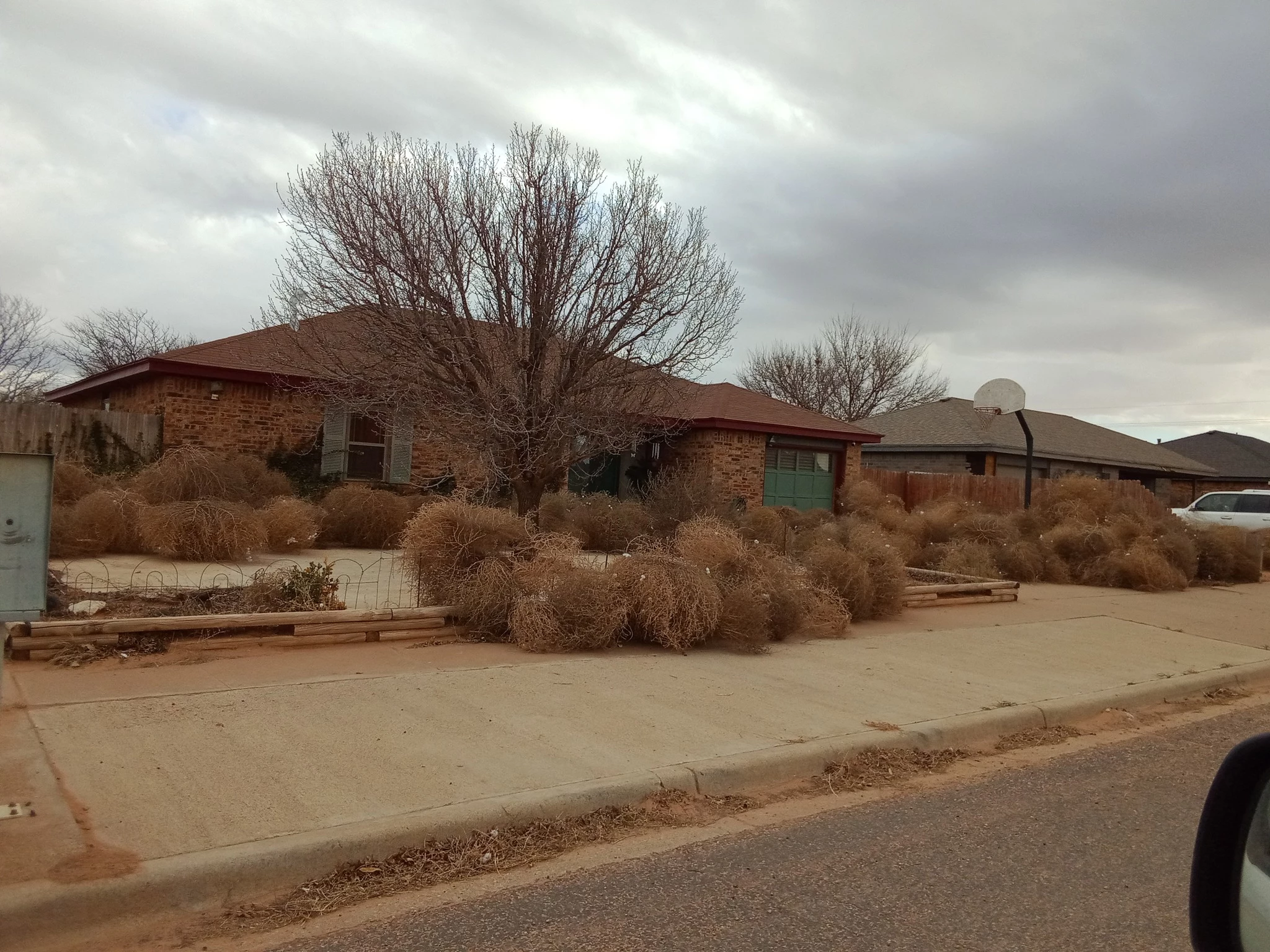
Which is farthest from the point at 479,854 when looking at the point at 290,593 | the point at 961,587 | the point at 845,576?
the point at 961,587

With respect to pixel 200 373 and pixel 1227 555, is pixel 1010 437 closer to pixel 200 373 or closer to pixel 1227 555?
pixel 1227 555

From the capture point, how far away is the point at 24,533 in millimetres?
4262

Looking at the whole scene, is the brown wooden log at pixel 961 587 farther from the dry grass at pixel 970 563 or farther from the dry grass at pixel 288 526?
the dry grass at pixel 288 526

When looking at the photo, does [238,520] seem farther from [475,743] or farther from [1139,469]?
[1139,469]

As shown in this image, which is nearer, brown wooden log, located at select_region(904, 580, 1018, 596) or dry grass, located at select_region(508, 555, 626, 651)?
dry grass, located at select_region(508, 555, 626, 651)

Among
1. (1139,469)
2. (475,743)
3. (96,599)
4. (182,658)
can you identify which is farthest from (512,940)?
(1139,469)

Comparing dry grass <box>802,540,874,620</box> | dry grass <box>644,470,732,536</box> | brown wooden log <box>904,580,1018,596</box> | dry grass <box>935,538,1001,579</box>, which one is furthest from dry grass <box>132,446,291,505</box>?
dry grass <box>935,538,1001,579</box>

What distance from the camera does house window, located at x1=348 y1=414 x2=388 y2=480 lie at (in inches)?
750

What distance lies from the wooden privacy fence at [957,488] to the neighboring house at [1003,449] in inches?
127

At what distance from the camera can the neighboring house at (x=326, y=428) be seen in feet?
56.6

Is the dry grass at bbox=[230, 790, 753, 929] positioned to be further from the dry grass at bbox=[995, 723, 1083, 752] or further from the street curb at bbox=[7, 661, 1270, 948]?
the dry grass at bbox=[995, 723, 1083, 752]

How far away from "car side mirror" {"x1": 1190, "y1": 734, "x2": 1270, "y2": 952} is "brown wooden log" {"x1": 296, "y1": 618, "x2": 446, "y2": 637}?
6.98m

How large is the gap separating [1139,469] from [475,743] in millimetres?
36250

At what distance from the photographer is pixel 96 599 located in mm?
8531
